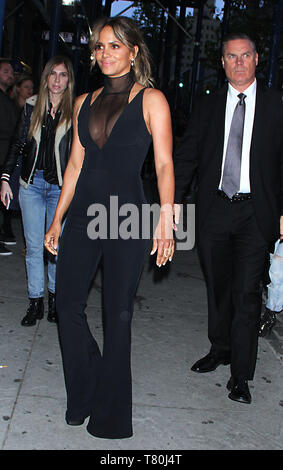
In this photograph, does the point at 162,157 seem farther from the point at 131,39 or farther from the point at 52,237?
the point at 52,237

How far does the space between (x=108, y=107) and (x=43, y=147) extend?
1949 mm

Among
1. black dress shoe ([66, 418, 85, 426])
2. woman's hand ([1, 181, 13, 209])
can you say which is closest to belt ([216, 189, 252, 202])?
black dress shoe ([66, 418, 85, 426])

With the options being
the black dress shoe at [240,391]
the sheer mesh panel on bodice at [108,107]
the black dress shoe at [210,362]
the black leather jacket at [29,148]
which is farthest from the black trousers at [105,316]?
the black leather jacket at [29,148]

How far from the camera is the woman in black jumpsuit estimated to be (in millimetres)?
3176

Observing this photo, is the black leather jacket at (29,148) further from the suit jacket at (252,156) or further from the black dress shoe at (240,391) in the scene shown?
the black dress shoe at (240,391)

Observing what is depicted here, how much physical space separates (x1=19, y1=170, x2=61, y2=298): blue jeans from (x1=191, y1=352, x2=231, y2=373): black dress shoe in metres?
1.51

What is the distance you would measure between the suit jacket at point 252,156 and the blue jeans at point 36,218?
131 cm

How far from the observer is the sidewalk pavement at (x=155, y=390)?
3.34 meters

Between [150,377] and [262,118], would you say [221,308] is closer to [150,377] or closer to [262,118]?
[150,377]

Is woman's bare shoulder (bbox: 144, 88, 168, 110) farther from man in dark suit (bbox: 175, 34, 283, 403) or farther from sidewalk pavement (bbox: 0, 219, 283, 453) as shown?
sidewalk pavement (bbox: 0, 219, 283, 453)

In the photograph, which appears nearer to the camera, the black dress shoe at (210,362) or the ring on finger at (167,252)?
the ring on finger at (167,252)

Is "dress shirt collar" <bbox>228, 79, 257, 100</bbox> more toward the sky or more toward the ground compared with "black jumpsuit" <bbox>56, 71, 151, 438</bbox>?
more toward the sky
